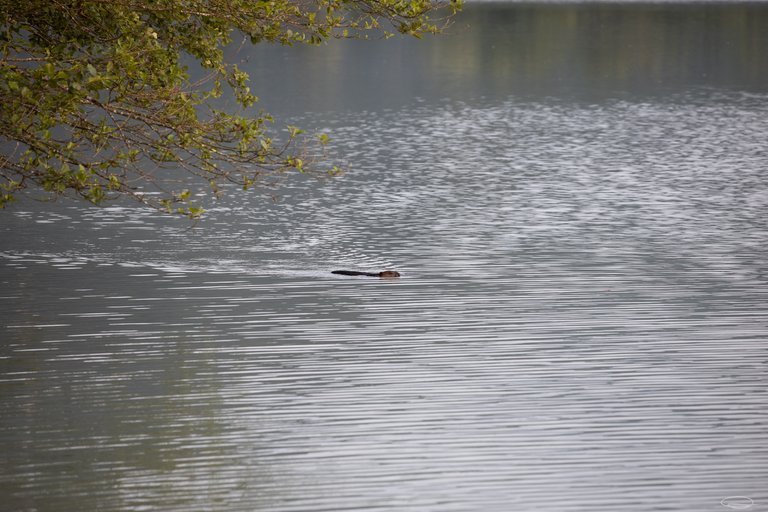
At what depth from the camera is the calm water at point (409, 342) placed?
7914 millimetres

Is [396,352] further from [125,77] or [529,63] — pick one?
[529,63]

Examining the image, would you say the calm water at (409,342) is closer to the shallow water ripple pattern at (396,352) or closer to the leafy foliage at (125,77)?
the shallow water ripple pattern at (396,352)

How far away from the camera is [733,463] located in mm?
8117

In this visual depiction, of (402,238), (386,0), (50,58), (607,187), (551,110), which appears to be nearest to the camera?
(50,58)

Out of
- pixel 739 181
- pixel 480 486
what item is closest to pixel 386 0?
pixel 480 486

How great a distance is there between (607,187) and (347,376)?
10.0 metres

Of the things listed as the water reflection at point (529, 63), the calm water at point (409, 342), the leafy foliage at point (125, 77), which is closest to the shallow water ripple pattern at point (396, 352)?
the calm water at point (409, 342)

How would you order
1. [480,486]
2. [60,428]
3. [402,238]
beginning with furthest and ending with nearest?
[402,238] → [60,428] → [480,486]

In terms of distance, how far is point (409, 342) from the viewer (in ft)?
35.6

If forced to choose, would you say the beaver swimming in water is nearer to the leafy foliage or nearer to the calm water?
the calm water

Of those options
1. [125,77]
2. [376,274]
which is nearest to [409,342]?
[376,274]

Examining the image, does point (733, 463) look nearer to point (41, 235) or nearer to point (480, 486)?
point (480, 486)

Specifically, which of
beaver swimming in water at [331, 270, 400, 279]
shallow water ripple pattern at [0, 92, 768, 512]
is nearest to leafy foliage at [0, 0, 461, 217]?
shallow water ripple pattern at [0, 92, 768, 512]

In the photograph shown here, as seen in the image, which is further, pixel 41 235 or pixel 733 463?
pixel 41 235
